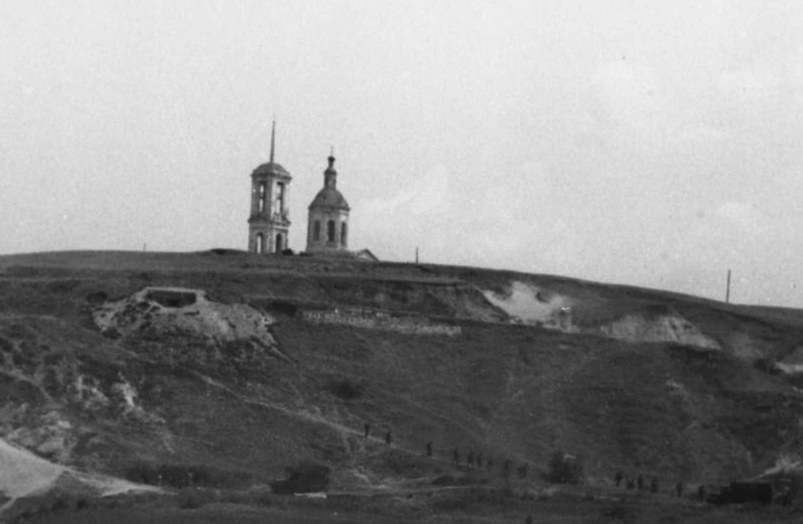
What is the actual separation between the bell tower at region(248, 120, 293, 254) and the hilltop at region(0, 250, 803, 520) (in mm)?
8487

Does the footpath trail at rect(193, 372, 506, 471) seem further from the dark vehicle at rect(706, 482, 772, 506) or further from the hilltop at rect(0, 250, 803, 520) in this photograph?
the dark vehicle at rect(706, 482, 772, 506)

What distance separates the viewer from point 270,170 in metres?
103

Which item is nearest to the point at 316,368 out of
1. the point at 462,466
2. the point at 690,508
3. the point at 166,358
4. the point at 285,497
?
the point at 166,358

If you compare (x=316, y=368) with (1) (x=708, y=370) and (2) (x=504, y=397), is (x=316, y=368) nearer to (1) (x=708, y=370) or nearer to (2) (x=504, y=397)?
(2) (x=504, y=397)

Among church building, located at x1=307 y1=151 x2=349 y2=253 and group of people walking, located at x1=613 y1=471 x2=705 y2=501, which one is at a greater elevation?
church building, located at x1=307 y1=151 x2=349 y2=253

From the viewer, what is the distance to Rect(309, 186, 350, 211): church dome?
10256 centimetres

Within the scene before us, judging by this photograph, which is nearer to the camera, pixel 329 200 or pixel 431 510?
pixel 431 510

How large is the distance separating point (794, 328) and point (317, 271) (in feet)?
110

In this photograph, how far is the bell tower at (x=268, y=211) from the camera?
335ft

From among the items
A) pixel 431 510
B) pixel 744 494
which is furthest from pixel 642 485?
pixel 431 510

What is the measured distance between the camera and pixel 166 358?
70.2m

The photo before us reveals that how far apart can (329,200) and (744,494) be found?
5355 centimetres

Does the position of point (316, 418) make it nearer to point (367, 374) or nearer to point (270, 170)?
point (367, 374)

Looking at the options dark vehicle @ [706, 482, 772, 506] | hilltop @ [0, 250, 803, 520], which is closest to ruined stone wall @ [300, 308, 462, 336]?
hilltop @ [0, 250, 803, 520]
